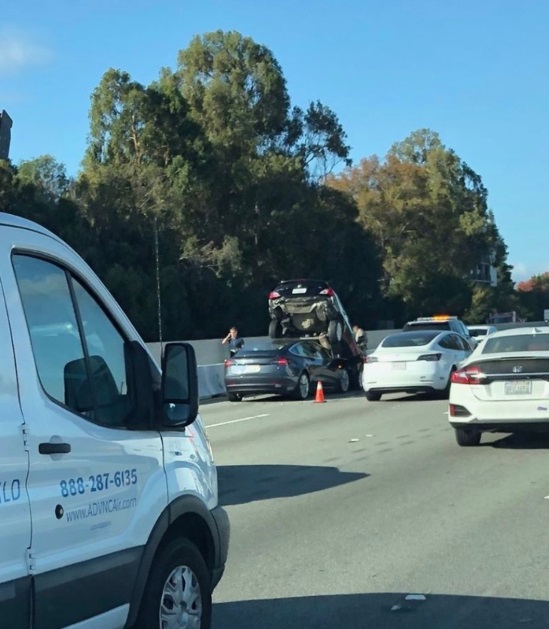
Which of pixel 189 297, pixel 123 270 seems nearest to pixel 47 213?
pixel 123 270

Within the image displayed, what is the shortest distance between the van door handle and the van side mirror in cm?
77

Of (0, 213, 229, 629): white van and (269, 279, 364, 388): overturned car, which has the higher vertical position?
(269, 279, 364, 388): overturned car

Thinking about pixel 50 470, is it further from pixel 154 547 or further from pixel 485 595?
pixel 485 595

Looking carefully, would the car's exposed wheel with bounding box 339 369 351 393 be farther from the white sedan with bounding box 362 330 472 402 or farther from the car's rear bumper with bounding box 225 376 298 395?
the white sedan with bounding box 362 330 472 402

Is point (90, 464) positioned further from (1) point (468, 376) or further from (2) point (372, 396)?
(2) point (372, 396)

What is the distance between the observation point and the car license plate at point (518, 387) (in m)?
12.6

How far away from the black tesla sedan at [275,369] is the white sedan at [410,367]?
6.00ft

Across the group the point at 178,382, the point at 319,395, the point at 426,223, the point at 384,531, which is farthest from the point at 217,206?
the point at 178,382

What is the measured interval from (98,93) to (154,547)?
5112cm

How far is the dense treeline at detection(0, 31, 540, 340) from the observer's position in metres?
42.9

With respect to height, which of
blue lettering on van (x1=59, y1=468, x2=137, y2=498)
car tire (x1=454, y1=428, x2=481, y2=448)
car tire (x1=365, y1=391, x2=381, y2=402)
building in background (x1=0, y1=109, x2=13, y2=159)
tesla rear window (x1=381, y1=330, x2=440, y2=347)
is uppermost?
building in background (x1=0, y1=109, x2=13, y2=159)

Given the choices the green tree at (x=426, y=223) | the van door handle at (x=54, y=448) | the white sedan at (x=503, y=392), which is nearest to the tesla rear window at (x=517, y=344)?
the white sedan at (x=503, y=392)

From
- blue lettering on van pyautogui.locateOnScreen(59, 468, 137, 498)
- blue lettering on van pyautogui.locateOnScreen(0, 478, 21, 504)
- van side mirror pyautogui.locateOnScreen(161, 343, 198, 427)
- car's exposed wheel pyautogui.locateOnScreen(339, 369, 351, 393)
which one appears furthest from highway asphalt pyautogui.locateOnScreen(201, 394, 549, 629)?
car's exposed wheel pyautogui.locateOnScreen(339, 369, 351, 393)

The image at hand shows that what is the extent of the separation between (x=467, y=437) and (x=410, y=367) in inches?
289
